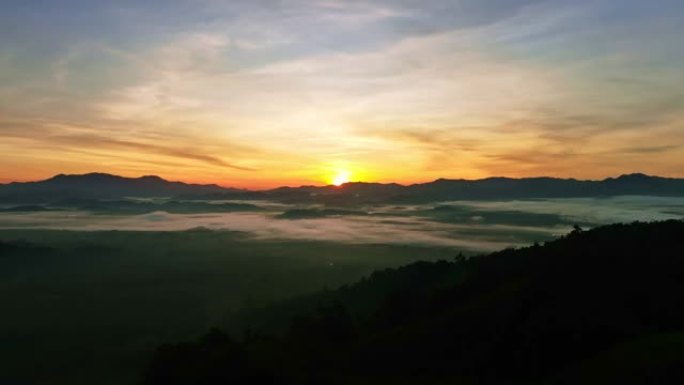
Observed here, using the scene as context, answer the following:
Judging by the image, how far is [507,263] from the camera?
69.9 metres

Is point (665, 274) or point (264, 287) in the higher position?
point (665, 274)

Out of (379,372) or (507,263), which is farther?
(507,263)

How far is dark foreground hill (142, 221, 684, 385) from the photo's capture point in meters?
34.2

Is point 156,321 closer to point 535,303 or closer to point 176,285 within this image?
point 176,285

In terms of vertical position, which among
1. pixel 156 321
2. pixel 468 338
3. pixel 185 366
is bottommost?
pixel 156 321

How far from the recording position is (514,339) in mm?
39781

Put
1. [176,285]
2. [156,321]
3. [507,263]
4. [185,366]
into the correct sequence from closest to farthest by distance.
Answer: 1. [185,366]
2. [507,263]
3. [156,321]
4. [176,285]

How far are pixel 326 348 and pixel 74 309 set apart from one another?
132426mm

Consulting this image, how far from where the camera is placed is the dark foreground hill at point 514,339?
34.2m

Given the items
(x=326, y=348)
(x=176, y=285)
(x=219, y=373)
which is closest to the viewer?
(x=219, y=373)

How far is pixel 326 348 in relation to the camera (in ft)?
169

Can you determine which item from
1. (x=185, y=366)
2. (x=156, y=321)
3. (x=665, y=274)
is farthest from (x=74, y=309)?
(x=665, y=274)

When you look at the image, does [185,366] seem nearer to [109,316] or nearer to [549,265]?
[549,265]

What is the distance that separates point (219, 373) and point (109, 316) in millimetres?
122629
